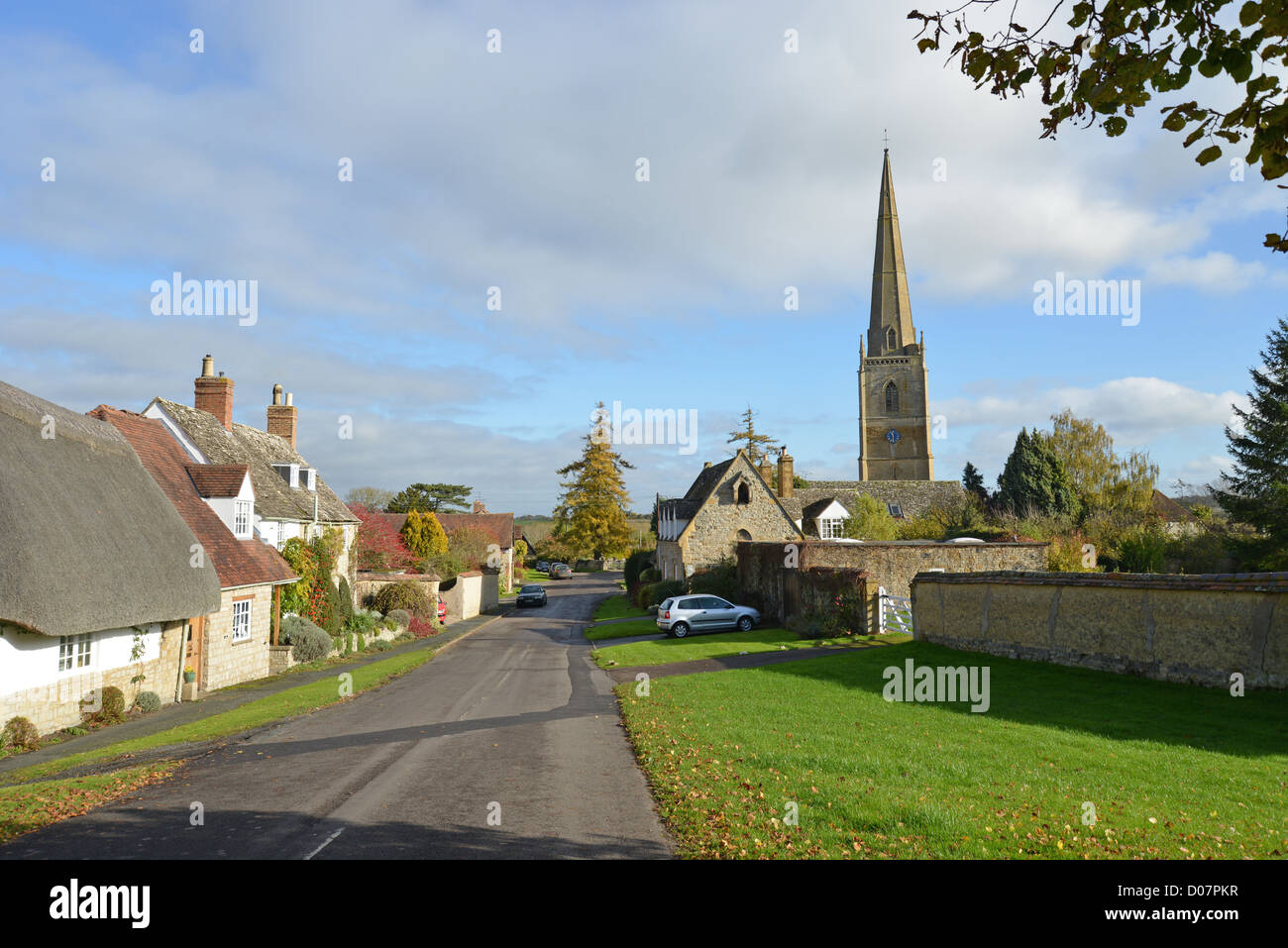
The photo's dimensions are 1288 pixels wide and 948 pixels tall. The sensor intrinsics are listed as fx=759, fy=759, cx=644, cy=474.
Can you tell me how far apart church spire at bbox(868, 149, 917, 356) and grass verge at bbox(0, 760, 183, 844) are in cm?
8627

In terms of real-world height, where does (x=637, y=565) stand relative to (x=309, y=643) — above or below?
above

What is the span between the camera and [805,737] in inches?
475

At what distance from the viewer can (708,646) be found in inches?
1073

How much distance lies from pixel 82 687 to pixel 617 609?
32309 millimetres

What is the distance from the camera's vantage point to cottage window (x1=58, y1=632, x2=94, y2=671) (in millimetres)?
16266

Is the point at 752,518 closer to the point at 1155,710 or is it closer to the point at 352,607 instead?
the point at 352,607

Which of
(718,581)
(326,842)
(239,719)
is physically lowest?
(239,719)

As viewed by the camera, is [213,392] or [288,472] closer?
[213,392]

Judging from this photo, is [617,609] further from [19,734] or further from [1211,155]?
[1211,155]

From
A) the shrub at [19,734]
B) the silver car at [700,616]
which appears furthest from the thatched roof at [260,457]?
the silver car at [700,616]

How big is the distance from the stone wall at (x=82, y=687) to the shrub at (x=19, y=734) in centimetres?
14

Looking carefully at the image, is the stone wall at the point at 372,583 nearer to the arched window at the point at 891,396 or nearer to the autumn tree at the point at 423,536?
the autumn tree at the point at 423,536

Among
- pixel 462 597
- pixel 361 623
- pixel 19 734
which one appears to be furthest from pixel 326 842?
pixel 462 597
